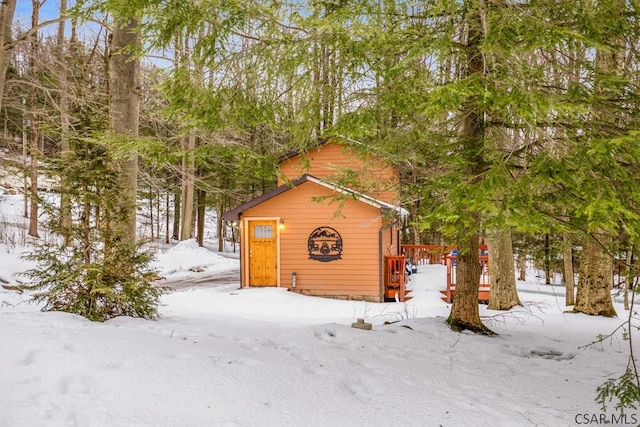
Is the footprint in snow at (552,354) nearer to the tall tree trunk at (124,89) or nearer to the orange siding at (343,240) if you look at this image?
the tall tree trunk at (124,89)

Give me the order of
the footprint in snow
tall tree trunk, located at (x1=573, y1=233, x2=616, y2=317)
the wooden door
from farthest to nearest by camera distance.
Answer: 1. the wooden door
2. tall tree trunk, located at (x1=573, y1=233, x2=616, y2=317)
3. the footprint in snow

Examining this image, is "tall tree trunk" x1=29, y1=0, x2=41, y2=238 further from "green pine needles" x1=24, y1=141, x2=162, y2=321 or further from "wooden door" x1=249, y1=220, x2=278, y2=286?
"wooden door" x1=249, y1=220, x2=278, y2=286

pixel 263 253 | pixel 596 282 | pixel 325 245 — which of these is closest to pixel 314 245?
pixel 325 245

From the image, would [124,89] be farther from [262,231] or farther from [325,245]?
[325,245]

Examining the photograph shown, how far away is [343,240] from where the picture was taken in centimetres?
1352

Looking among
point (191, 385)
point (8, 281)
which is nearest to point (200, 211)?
point (8, 281)

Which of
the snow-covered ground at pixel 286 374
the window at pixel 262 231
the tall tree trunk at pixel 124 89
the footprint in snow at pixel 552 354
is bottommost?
the footprint in snow at pixel 552 354

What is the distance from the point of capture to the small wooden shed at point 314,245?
1334cm

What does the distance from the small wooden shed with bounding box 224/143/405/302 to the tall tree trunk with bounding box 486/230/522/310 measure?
163 inches

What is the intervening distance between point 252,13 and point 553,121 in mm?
3379

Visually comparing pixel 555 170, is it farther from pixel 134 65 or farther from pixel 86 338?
pixel 134 65

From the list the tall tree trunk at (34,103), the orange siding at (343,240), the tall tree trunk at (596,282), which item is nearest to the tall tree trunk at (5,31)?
the tall tree trunk at (34,103)

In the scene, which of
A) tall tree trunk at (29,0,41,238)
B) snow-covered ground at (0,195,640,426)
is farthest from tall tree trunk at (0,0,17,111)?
snow-covered ground at (0,195,640,426)

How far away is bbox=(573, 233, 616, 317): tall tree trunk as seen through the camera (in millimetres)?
7488
